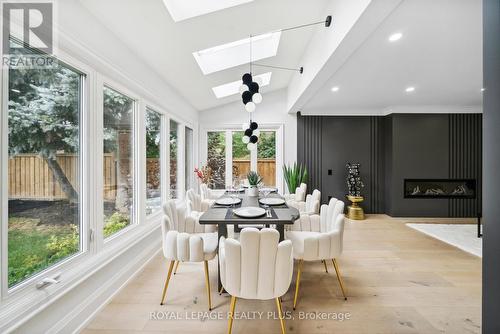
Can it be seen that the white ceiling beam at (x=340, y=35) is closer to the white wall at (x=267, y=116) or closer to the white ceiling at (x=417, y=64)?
the white ceiling at (x=417, y=64)

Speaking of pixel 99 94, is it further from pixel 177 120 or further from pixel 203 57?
pixel 177 120

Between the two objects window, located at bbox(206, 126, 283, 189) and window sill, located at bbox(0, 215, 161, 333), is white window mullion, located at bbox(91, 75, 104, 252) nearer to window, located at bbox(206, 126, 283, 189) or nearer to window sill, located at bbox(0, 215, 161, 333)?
window sill, located at bbox(0, 215, 161, 333)

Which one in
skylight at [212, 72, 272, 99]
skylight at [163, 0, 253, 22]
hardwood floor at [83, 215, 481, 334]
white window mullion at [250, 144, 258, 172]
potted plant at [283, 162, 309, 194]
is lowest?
hardwood floor at [83, 215, 481, 334]

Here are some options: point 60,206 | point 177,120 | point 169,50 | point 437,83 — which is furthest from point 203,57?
point 437,83

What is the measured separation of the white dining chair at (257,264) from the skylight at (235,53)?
8.66ft

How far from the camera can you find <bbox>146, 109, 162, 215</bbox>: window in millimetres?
3297

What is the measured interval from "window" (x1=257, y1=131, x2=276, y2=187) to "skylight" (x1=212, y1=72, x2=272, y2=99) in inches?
50.9

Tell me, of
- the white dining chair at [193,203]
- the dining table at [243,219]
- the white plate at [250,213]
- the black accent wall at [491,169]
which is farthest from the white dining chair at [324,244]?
the white dining chair at [193,203]

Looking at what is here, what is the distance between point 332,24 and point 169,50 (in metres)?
1.79

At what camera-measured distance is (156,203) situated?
3.58m

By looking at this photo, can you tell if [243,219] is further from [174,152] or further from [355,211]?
[355,211]

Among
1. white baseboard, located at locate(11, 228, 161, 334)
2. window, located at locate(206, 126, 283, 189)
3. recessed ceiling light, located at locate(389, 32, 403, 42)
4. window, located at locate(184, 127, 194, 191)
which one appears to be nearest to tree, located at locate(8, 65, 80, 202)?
white baseboard, located at locate(11, 228, 161, 334)

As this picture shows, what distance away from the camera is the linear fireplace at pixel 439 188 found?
17.8ft

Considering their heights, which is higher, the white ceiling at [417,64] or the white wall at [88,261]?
the white ceiling at [417,64]
